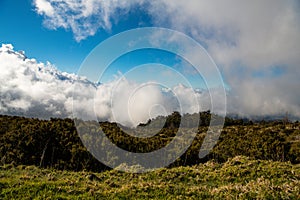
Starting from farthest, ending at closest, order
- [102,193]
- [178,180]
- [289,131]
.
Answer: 1. [289,131]
2. [178,180]
3. [102,193]

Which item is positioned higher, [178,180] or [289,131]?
[289,131]

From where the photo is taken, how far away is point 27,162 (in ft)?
198

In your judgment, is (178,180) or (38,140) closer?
(178,180)

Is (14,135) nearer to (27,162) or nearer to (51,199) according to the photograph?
(27,162)

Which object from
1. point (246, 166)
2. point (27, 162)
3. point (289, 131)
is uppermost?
point (289, 131)

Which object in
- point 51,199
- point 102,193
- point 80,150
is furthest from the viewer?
point 80,150

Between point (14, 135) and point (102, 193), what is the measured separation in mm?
60480

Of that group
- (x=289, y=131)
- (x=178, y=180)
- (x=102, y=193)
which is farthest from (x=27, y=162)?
(x=289, y=131)

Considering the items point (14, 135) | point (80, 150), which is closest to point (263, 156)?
point (80, 150)

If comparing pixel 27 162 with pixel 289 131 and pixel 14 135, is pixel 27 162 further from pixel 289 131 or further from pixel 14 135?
pixel 289 131

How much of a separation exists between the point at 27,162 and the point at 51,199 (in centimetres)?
5489

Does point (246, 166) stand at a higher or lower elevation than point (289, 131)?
lower

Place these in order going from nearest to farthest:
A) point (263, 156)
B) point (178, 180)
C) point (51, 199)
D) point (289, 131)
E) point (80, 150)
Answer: point (51, 199), point (178, 180), point (80, 150), point (263, 156), point (289, 131)

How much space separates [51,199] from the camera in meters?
11.1
